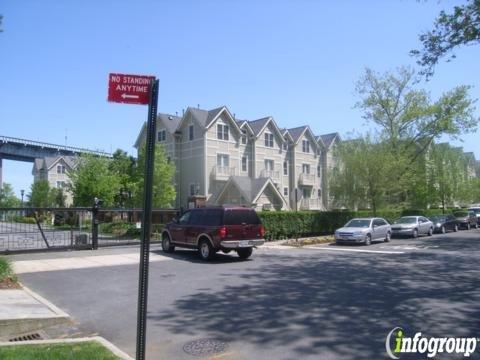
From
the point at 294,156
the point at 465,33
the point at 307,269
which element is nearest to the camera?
the point at 307,269

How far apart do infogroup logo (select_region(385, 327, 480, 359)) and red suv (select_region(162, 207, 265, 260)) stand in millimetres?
9499

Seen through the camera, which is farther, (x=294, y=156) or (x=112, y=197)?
(x=294, y=156)

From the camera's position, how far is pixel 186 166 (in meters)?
45.1

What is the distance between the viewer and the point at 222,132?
145ft

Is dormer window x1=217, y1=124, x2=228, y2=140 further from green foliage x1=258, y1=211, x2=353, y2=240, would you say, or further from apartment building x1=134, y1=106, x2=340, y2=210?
green foliage x1=258, y1=211, x2=353, y2=240

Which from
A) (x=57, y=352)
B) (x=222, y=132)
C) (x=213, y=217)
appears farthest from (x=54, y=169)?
(x=57, y=352)

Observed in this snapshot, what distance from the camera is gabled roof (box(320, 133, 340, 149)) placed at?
57.0 metres

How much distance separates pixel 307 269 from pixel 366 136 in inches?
915

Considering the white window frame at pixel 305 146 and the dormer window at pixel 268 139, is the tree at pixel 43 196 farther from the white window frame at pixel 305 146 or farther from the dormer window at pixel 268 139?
the white window frame at pixel 305 146

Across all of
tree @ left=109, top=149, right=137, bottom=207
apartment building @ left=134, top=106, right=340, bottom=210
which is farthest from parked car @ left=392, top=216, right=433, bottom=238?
tree @ left=109, top=149, right=137, bottom=207

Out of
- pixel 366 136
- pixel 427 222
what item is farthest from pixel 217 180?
pixel 427 222

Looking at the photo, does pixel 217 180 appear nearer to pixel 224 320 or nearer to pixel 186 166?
pixel 186 166

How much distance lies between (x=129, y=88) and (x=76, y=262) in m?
12.9

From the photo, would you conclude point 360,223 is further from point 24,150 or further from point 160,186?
point 24,150
